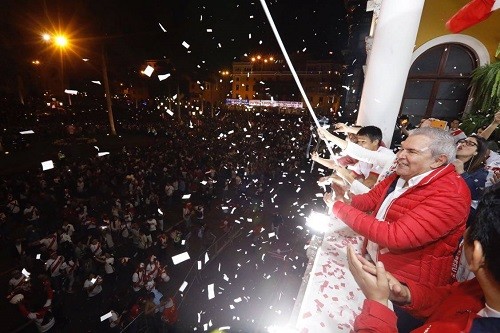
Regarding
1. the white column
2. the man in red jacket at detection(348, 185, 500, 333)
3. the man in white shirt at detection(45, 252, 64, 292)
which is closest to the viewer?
the man in red jacket at detection(348, 185, 500, 333)

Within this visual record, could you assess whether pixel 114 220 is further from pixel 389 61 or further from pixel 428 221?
pixel 428 221

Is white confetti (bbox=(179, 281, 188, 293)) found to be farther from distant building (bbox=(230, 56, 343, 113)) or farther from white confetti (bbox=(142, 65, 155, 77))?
distant building (bbox=(230, 56, 343, 113))

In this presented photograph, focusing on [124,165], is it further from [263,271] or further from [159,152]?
[263,271]

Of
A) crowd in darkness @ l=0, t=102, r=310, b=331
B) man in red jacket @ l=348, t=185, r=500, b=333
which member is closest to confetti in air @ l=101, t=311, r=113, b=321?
crowd in darkness @ l=0, t=102, r=310, b=331

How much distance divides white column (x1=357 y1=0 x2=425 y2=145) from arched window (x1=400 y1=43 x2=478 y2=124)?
4.66 meters

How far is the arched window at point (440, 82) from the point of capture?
7.12 meters

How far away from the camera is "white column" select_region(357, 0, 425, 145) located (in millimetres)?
3574

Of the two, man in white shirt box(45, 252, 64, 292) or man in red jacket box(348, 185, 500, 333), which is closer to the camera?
man in red jacket box(348, 185, 500, 333)

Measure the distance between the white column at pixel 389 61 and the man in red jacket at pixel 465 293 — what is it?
3030 mm

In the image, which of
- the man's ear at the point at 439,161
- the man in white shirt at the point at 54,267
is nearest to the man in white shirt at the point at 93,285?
the man in white shirt at the point at 54,267

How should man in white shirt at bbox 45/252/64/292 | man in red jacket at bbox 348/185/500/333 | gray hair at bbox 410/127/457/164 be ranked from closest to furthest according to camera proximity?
man in red jacket at bbox 348/185/500/333 → gray hair at bbox 410/127/457/164 → man in white shirt at bbox 45/252/64/292

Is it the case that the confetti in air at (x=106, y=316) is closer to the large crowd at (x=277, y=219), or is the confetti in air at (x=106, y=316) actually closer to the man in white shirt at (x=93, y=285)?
the large crowd at (x=277, y=219)

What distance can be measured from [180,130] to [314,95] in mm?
42517

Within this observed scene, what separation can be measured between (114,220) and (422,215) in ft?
34.6
